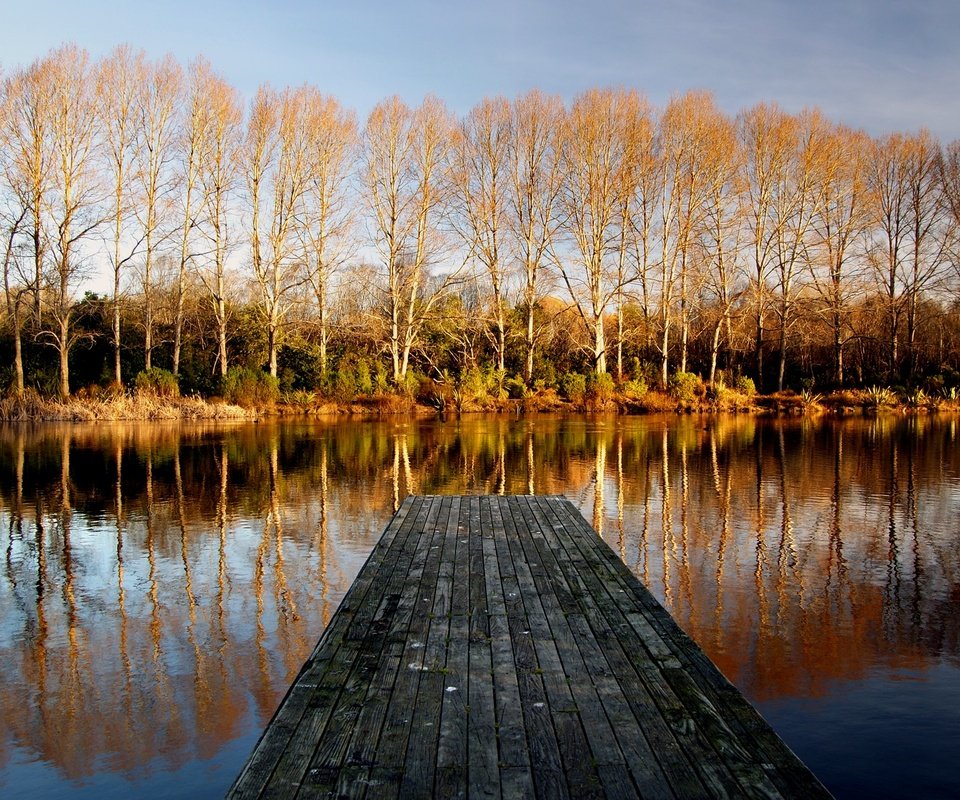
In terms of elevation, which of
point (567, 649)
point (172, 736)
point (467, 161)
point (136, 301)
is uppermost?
point (467, 161)

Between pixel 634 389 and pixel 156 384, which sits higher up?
pixel 156 384

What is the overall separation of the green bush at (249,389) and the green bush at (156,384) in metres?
1.98

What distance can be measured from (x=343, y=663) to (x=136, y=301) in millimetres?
36695

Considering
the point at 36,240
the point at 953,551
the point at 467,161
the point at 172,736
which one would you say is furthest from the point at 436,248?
the point at 172,736

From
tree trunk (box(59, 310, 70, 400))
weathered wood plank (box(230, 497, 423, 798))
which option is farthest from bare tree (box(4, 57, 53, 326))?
weathered wood plank (box(230, 497, 423, 798))

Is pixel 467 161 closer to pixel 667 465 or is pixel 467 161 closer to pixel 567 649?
pixel 667 465

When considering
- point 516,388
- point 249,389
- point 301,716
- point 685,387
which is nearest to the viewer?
point 301,716

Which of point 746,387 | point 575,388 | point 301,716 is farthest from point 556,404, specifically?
point 301,716

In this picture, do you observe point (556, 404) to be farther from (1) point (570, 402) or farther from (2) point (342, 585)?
(2) point (342, 585)

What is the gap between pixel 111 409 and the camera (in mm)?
27984

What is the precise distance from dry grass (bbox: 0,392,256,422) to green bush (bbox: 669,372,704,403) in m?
18.9

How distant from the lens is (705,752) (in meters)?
3.02

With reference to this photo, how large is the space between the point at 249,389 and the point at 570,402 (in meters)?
14.1

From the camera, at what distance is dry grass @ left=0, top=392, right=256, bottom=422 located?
89.6 ft
